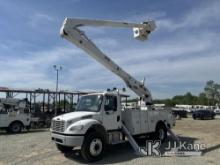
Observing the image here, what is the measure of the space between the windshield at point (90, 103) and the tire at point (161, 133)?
186 inches

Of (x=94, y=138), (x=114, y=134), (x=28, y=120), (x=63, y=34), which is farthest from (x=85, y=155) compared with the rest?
(x=28, y=120)

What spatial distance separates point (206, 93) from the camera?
142m

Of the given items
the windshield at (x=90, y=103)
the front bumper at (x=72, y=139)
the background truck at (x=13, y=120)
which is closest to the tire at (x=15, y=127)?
the background truck at (x=13, y=120)

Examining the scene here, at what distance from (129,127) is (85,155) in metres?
Result: 3.31

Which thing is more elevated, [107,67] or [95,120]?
[107,67]

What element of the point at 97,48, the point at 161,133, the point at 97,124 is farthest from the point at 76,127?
the point at 161,133

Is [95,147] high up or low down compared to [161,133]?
down

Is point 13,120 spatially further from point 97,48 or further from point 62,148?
point 97,48

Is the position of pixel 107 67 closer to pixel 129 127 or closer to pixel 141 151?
pixel 129 127

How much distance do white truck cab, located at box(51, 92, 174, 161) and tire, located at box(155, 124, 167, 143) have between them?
0.45 meters

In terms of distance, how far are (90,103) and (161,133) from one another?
17.2ft

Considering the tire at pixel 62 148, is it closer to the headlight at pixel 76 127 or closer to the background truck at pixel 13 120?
the headlight at pixel 76 127

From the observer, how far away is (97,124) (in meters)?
12.1

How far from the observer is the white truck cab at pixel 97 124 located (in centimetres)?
1153
